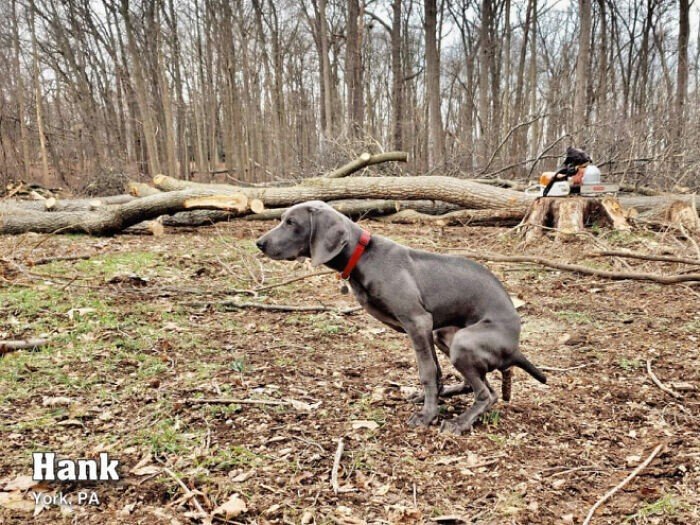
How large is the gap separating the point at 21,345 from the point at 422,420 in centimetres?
A: 333

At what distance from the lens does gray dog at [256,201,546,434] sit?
10.5ft

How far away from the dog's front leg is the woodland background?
451 inches

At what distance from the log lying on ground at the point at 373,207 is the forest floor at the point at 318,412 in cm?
482

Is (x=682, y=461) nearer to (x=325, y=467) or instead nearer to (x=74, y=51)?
Result: (x=325, y=467)

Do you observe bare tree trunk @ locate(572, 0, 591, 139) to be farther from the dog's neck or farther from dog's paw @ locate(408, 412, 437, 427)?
dog's paw @ locate(408, 412, 437, 427)

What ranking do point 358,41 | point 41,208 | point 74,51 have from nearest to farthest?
1. point 41,208
2. point 358,41
3. point 74,51

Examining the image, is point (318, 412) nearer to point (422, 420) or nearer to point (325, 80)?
point (422, 420)

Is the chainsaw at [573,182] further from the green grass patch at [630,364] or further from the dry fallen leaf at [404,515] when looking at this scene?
the dry fallen leaf at [404,515]

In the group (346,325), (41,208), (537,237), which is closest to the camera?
(346,325)

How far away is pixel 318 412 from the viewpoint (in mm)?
3500

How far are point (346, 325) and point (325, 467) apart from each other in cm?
268

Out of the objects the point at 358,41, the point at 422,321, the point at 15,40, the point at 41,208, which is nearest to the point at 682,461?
the point at 422,321

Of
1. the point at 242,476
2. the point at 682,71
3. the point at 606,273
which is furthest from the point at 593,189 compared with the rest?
the point at 682,71

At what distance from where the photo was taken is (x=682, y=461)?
2.85m
